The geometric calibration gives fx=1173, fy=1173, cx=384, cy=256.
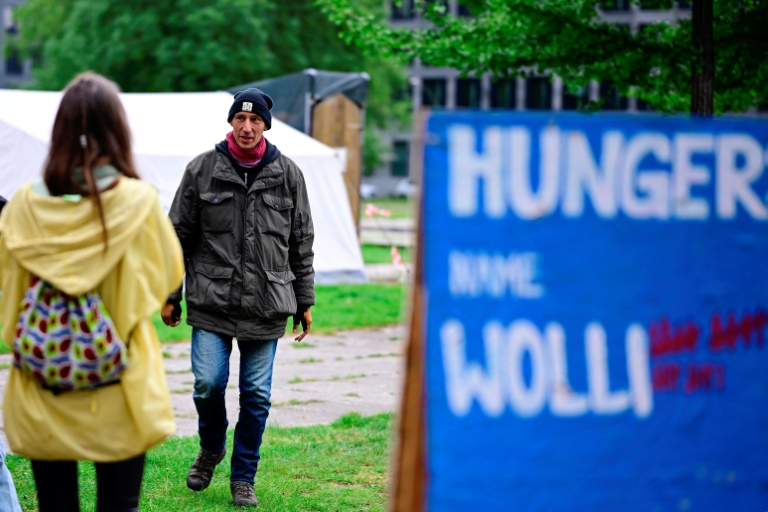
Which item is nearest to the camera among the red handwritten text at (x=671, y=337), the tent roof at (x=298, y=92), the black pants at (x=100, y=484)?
the red handwritten text at (x=671, y=337)

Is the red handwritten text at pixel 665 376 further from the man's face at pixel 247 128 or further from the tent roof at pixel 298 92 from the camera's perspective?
the tent roof at pixel 298 92

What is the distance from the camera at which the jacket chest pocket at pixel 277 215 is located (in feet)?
17.7

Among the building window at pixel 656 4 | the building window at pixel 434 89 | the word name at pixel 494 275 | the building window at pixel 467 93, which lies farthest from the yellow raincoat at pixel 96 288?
the building window at pixel 434 89

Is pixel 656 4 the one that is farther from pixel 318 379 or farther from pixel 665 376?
pixel 665 376

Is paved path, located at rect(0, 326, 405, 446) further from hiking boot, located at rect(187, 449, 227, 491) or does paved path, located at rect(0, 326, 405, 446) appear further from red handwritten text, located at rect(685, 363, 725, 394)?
red handwritten text, located at rect(685, 363, 725, 394)

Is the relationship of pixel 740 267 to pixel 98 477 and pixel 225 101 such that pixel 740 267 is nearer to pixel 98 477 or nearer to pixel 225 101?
pixel 98 477

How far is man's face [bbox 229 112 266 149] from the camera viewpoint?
17.5 feet

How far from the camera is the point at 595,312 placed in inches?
121

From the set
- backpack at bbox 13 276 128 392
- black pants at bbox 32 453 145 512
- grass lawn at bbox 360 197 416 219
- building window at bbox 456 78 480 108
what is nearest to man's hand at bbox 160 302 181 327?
black pants at bbox 32 453 145 512

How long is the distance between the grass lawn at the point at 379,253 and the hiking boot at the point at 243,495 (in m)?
15.9

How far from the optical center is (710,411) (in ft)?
10.5

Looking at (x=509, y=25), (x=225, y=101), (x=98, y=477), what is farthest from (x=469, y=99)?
(x=98, y=477)

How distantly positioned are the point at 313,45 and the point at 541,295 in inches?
1543

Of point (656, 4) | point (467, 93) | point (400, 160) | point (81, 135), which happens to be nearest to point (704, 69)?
point (656, 4)
